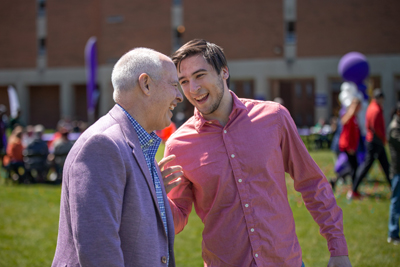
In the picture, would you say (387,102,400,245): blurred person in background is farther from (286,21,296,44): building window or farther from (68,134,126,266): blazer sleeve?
(286,21,296,44): building window

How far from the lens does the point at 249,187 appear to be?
88.9 inches

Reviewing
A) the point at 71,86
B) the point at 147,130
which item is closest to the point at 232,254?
the point at 147,130

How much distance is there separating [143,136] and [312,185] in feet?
3.80

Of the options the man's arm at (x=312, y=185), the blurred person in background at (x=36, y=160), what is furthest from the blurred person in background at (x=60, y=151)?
the man's arm at (x=312, y=185)

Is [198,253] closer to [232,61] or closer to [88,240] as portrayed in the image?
[88,240]

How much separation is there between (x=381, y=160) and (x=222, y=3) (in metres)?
24.2

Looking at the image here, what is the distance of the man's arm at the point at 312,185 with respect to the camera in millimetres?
2275

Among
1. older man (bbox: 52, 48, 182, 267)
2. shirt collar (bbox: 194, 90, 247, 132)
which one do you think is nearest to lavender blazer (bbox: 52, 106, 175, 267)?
older man (bbox: 52, 48, 182, 267)

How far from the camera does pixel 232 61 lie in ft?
97.8

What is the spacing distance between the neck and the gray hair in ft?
2.41

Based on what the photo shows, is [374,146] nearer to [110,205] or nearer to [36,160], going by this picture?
[110,205]

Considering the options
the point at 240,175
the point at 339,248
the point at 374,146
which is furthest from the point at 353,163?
the point at 240,175

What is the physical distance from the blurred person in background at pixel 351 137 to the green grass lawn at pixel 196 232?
2.46 feet

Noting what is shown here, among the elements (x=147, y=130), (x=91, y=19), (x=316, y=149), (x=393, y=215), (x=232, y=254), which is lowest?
(x=316, y=149)
